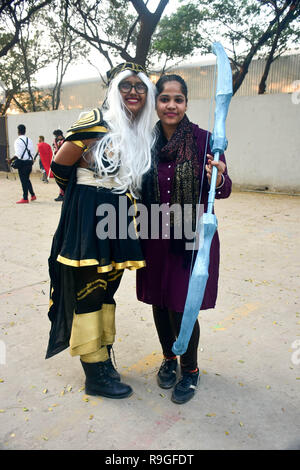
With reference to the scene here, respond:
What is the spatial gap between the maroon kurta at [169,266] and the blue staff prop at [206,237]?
0.20 metres

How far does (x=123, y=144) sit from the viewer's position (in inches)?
83.2

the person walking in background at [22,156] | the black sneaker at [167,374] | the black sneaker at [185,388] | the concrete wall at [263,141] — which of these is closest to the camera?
the black sneaker at [185,388]

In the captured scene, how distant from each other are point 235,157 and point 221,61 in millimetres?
8739

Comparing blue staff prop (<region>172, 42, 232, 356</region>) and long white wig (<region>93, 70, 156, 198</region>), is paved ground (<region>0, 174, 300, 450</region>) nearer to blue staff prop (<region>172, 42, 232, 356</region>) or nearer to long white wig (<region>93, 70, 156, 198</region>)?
blue staff prop (<region>172, 42, 232, 356</region>)

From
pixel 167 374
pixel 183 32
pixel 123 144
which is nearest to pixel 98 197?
pixel 123 144

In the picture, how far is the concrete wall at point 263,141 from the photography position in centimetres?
945

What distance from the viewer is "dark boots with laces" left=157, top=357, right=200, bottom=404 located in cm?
229

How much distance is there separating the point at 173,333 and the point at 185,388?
0.34 meters

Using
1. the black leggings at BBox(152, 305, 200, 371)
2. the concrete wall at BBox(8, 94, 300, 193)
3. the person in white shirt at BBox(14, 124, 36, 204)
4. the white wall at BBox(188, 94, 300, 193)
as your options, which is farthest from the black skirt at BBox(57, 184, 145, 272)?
the white wall at BBox(188, 94, 300, 193)

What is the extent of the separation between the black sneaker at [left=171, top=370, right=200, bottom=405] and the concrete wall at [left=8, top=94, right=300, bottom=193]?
7.59m

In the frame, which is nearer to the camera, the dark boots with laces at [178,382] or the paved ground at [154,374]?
the paved ground at [154,374]

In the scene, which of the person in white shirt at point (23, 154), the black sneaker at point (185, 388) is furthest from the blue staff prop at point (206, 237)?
the person in white shirt at point (23, 154)

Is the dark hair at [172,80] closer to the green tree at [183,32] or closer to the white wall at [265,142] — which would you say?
the white wall at [265,142]
